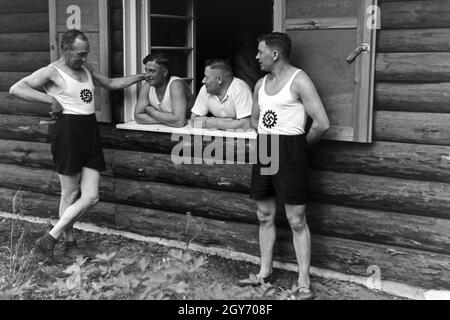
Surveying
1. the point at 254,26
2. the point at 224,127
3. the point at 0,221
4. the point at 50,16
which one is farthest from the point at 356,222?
the point at 254,26

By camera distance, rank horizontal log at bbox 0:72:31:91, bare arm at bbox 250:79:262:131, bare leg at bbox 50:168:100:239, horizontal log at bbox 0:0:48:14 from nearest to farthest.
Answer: bare arm at bbox 250:79:262:131, bare leg at bbox 50:168:100:239, horizontal log at bbox 0:0:48:14, horizontal log at bbox 0:72:31:91

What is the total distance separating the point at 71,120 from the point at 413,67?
278 centimetres

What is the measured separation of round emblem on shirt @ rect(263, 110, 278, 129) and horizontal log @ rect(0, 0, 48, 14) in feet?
10.4

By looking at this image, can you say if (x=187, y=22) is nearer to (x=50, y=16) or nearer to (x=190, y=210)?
(x=50, y=16)

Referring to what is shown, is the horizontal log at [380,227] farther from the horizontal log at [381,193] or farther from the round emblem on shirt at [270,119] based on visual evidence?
the round emblem on shirt at [270,119]

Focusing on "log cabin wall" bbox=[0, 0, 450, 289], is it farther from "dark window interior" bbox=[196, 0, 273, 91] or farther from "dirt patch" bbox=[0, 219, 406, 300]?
"dark window interior" bbox=[196, 0, 273, 91]

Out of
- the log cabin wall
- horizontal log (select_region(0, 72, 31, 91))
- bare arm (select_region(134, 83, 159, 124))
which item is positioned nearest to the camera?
the log cabin wall

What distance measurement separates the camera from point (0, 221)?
6.80 meters

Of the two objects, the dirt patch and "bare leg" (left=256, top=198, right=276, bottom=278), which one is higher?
"bare leg" (left=256, top=198, right=276, bottom=278)

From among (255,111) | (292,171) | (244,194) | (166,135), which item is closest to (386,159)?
(292,171)

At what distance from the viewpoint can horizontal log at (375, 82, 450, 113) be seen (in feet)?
14.1

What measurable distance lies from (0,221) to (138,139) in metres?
2.17

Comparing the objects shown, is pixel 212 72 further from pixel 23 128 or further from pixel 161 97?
pixel 23 128

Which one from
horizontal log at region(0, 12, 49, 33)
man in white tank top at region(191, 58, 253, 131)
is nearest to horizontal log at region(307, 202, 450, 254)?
man in white tank top at region(191, 58, 253, 131)
